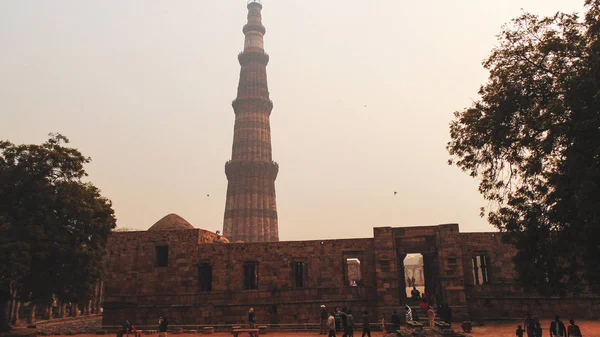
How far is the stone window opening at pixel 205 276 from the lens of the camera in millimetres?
23469

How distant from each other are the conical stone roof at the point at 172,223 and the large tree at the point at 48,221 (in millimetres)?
5031

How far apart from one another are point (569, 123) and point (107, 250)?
22467 mm

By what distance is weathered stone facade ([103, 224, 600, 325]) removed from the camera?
2161cm

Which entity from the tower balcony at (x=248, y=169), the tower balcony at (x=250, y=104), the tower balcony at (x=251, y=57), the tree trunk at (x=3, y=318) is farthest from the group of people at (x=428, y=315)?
the tower balcony at (x=251, y=57)

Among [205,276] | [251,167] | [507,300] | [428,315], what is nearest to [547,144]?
[428,315]

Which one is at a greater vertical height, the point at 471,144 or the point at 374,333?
the point at 471,144

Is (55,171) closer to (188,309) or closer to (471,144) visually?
(188,309)

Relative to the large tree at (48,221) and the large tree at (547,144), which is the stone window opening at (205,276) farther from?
the large tree at (547,144)

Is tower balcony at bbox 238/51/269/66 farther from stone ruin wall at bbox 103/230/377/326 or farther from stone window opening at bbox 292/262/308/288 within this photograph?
stone window opening at bbox 292/262/308/288

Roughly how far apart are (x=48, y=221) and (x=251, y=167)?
109 ft

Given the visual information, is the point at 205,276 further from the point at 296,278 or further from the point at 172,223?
the point at 172,223

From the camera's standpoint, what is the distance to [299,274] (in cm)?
2342

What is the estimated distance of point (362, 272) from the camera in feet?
73.9

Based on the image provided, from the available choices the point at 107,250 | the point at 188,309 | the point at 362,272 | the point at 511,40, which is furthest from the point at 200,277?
the point at 511,40
